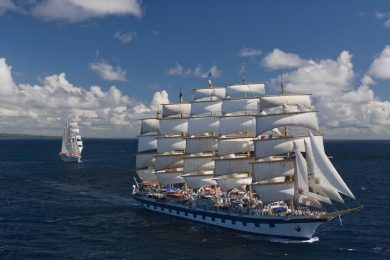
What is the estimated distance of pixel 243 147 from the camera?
85.9m

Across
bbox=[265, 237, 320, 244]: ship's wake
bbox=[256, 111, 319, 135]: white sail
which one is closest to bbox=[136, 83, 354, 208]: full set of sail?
bbox=[256, 111, 319, 135]: white sail

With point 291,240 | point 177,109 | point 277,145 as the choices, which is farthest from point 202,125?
point 291,240

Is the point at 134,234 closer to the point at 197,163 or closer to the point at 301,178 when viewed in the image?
the point at 197,163

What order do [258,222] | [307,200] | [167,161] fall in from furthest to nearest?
[167,161] → [258,222] → [307,200]

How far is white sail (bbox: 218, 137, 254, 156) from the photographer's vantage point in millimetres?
85375

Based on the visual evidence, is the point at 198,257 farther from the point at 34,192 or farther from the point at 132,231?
the point at 34,192

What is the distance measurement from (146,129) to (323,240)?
56.4m

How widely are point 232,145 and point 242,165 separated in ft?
15.6

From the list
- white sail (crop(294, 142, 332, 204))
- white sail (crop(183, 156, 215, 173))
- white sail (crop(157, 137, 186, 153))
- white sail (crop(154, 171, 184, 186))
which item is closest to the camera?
white sail (crop(294, 142, 332, 204))

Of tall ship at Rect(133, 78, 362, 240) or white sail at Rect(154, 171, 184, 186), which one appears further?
white sail at Rect(154, 171, 184, 186)

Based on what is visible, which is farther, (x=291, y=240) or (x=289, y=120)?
(x=289, y=120)

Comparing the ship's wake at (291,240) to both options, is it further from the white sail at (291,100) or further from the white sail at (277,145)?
the white sail at (291,100)

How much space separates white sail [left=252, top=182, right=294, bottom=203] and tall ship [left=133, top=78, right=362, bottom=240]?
173 mm

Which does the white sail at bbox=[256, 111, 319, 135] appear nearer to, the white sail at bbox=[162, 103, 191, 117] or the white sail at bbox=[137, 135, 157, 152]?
the white sail at bbox=[162, 103, 191, 117]
